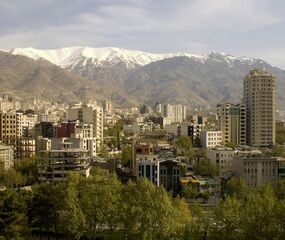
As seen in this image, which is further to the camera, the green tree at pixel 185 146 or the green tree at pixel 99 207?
the green tree at pixel 185 146

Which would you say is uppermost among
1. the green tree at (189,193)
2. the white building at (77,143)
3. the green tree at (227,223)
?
the white building at (77,143)

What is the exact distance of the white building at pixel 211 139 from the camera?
4519 cm

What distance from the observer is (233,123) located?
48.3 m

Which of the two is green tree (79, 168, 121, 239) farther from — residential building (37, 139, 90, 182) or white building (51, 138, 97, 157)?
white building (51, 138, 97, 157)

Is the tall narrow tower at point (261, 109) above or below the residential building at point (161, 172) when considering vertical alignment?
above

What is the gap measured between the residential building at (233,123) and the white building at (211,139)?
1.89 metres

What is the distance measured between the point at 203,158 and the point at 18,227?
65.9ft

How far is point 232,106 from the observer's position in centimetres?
4806

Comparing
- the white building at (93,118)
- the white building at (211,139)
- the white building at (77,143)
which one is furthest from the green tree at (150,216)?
the white building at (93,118)

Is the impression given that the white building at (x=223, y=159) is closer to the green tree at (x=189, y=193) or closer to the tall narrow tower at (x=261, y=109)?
the green tree at (x=189, y=193)

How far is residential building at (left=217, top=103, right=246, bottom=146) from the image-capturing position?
157 ft

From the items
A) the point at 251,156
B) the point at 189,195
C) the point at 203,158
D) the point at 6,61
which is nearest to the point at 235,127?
the point at 203,158

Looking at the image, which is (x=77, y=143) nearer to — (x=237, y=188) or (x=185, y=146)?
(x=185, y=146)

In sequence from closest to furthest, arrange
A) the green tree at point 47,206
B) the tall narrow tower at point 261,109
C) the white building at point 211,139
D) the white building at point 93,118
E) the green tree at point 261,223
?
the green tree at point 261,223
the green tree at point 47,206
the white building at point 211,139
the white building at point 93,118
the tall narrow tower at point 261,109
